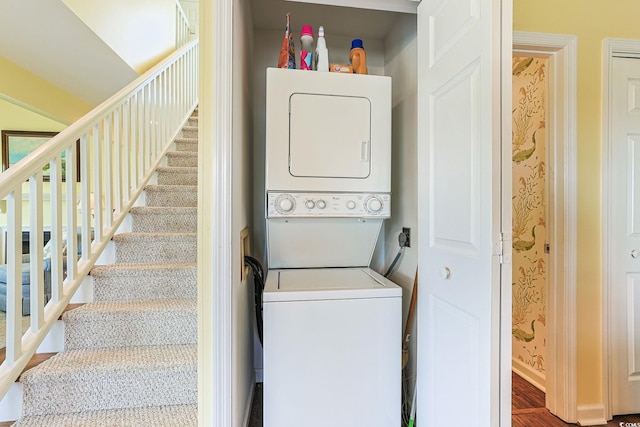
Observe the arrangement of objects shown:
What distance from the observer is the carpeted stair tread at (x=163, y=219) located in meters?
2.35

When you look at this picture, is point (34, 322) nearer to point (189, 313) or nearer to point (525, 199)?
point (189, 313)

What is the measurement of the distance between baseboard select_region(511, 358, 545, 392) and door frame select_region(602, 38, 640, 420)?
336 millimetres

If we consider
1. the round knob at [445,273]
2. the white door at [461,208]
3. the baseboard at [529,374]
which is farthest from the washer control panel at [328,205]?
the baseboard at [529,374]

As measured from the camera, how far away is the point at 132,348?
1716mm

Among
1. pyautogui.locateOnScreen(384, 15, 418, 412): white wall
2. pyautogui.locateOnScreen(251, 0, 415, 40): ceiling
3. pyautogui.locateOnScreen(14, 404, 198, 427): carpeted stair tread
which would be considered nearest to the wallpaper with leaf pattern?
pyautogui.locateOnScreen(384, 15, 418, 412): white wall

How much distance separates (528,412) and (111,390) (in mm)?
2381

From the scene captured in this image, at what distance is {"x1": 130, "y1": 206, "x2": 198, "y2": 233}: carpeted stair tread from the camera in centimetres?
235

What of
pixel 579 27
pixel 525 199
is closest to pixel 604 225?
A: pixel 525 199

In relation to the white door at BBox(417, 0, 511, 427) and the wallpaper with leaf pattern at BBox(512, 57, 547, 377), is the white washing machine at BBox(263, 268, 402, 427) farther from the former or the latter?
the wallpaper with leaf pattern at BBox(512, 57, 547, 377)

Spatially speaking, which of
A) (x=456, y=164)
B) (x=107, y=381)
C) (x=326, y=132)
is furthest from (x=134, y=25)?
(x=456, y=164)

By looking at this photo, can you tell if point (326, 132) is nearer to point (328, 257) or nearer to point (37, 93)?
point (328, 257)

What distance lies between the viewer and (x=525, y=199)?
7.16 ft

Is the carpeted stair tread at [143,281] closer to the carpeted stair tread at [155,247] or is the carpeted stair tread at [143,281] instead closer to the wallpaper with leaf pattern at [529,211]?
the carpeted stair tread at [155,247]

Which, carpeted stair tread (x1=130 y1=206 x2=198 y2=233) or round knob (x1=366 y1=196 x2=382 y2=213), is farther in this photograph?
carpeted stair tread (x1=130 y1=206 x2=198 y2=233)
